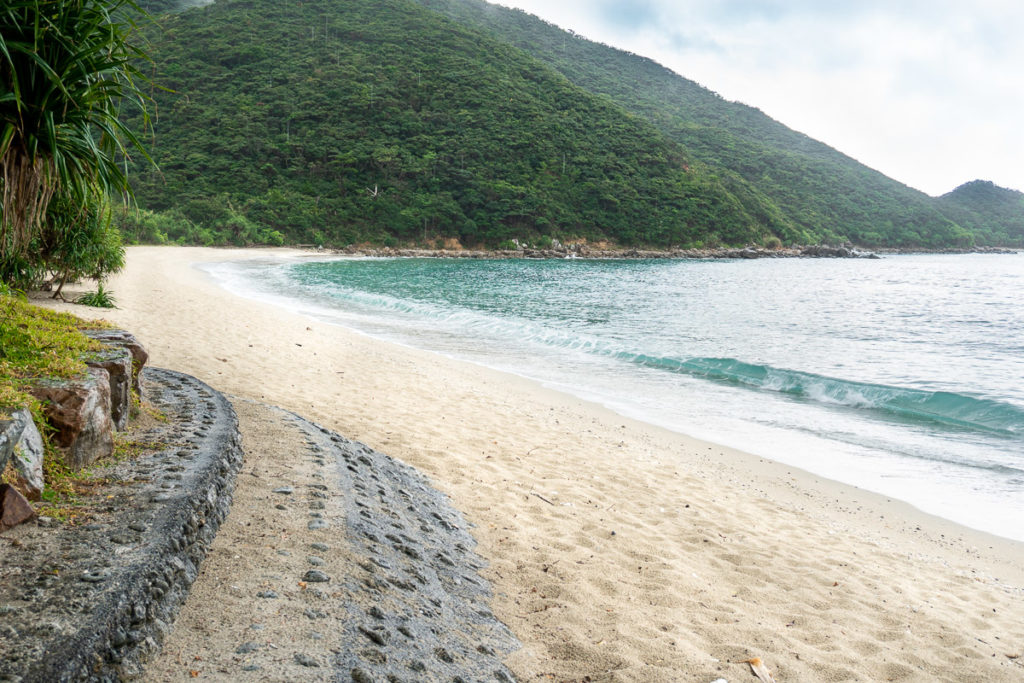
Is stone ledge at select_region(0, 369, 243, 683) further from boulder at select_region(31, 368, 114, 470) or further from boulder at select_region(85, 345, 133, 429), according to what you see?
boulder at select_region(85, 345, 133, 429)

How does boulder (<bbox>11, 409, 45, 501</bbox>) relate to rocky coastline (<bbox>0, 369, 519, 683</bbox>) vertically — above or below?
above

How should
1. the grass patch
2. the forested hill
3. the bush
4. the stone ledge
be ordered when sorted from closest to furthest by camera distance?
1. the stone ledge
2. the grass patch
3. the bush
4. the forested hill

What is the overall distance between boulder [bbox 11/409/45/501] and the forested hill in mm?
51075

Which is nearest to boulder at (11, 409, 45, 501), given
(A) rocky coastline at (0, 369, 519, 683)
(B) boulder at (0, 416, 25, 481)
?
(B) boulder at (0, 416, 25, 481)

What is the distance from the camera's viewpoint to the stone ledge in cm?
168

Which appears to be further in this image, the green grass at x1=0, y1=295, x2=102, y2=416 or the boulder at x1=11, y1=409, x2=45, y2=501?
the green grass at x1=0, y1=295, x2=102, y2=416

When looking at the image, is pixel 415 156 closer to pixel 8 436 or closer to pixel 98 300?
pixel 98 300

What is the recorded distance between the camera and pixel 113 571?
2047 mm

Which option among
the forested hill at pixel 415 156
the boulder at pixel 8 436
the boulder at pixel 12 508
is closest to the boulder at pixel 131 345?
the boulder at pixel 8 436

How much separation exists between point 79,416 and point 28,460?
1.45 ft

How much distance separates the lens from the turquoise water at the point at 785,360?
Answer: 290 inches

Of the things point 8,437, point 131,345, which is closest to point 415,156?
point 131,345

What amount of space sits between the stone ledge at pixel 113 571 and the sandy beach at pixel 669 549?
3.85 feet

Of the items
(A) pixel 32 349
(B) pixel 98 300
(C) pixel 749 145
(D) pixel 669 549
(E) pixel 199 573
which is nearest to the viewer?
(E) pixel 199 573
